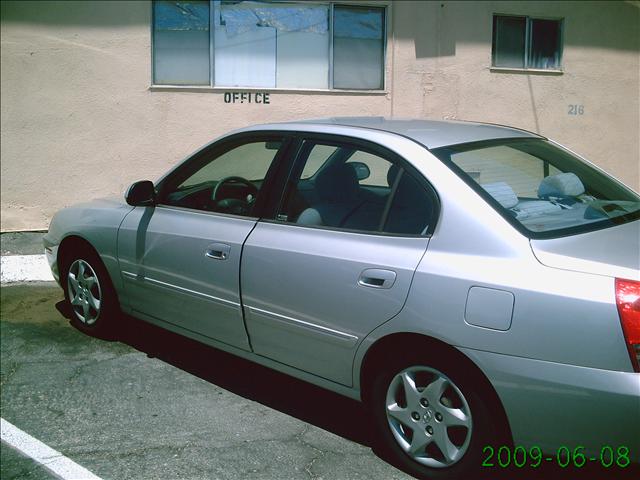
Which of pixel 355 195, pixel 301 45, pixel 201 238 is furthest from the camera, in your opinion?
pixel 301 45

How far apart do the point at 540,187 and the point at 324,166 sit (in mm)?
1178

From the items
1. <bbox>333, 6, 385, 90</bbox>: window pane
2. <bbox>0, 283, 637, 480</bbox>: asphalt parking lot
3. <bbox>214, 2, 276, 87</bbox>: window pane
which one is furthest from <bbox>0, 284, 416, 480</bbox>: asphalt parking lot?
<bbox>333, 6, 385, 90</bbox>: window pane

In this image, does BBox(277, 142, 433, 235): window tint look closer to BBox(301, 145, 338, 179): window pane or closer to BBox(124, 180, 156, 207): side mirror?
BBox(301, 145, 338, 179): window pane

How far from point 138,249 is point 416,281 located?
2.21 metres

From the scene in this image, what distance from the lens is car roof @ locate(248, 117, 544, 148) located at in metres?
3.99

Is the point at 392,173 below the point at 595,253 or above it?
above

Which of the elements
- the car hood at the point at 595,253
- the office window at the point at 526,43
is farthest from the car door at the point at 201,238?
the office window at the point at 526,43

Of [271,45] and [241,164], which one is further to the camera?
[271,45]

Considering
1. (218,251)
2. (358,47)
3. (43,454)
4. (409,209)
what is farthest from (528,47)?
(43,454)

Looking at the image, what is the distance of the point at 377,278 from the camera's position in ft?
11.9

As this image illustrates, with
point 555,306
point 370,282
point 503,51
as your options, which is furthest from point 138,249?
point 503,51

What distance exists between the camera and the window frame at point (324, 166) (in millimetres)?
3629

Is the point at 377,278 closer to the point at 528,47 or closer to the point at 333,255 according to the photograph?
the point at 333,255

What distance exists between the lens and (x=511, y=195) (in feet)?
12.0
